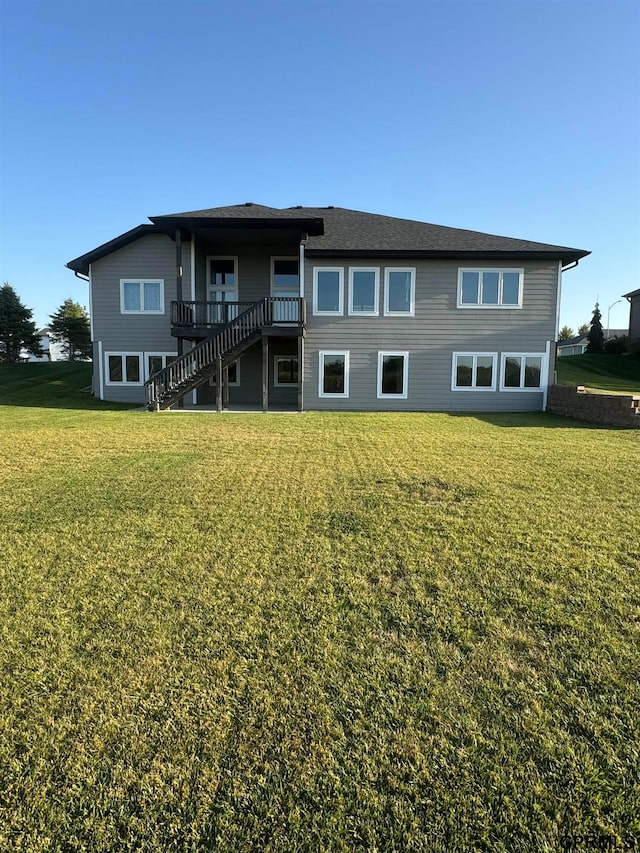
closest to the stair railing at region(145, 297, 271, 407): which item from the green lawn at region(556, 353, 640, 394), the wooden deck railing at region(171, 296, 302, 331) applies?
the wooden deck railing at region(171, 296, 302, 331)

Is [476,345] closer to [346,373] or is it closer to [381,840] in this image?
[346,373]

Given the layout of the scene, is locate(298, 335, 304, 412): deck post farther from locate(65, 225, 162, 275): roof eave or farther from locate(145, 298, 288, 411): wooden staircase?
locate(65, 225, 162, 275): roof eave

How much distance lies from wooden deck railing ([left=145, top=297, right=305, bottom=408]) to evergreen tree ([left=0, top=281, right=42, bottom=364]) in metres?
28.5

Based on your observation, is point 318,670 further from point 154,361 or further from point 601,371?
point 601,371

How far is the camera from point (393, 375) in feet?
53.0

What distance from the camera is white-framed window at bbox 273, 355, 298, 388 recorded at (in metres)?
18.1

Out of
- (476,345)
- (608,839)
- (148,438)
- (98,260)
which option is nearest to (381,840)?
(608,839)

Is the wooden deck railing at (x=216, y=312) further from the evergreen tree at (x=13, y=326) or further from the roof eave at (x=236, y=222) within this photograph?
the evergreen tree at (x=13, y=326)

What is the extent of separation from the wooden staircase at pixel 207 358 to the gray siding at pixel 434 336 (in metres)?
1.94

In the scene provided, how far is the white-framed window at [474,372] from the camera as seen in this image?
16078mm

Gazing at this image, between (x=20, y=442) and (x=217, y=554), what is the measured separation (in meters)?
7.01

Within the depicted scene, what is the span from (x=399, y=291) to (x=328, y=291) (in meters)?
2.48

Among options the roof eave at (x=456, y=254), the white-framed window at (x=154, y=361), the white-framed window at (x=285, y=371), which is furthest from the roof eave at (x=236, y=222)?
the white-framed window at (x=285, y=371)

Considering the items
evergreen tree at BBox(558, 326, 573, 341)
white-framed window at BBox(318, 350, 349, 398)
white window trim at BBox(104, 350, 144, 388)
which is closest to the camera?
white-framed window at BBox(318, 350, 349, 398)
